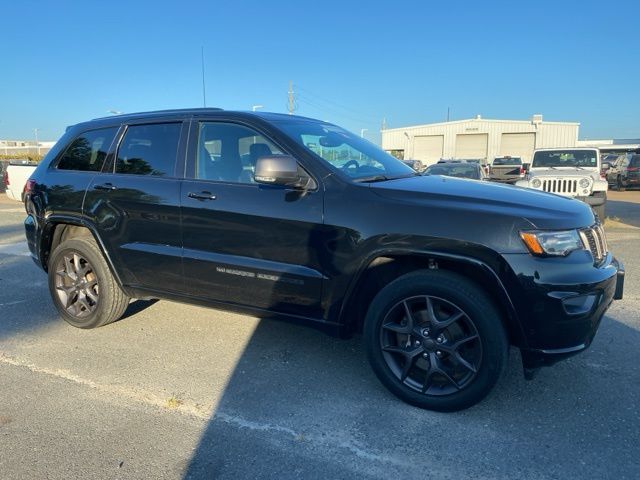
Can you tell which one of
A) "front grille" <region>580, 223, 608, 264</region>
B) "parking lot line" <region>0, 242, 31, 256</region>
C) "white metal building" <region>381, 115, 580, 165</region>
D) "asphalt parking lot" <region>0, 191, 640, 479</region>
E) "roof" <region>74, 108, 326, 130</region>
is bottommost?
"asphalt parking lot" <region>0, 191, 640, 479</region>

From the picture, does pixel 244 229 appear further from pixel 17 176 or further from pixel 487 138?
pixel 487 138

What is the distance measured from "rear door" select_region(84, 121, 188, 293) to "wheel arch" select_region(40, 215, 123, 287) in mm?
95

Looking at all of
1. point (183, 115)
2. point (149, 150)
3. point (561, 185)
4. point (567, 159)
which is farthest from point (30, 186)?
point (567, 159)

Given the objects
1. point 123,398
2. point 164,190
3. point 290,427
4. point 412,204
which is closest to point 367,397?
point 290,427

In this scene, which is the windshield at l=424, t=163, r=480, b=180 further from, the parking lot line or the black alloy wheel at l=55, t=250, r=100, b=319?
the black alloy wheel at l=55, t=250, r=100, b=319

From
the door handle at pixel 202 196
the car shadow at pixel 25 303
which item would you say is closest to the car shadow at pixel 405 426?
the door handle at pixel 202 196

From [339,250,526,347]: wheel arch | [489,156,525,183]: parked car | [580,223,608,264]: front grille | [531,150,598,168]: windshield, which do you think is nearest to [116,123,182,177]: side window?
[339,250,526,347]: wheel arch

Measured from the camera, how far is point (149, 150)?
3.91 m

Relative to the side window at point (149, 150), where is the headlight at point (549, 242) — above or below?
below

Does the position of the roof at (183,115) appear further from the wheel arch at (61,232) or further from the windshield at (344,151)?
the wheel arch at (61,232)

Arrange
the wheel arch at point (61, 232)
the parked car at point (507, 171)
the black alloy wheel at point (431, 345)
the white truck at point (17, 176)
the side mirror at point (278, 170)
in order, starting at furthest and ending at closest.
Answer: the parked car at point (507, 171), the white truck at point (17, 176), the wheel arch at point (61, 232), the side mirror at point (278, 170), the black alloy wheel at point (431, 345)

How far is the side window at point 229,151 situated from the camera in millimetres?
3471

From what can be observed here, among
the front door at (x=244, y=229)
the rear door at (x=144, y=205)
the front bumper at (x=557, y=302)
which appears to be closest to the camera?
the front bumper at (x=557, y=302)

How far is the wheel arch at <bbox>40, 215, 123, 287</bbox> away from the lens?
13.5ft
